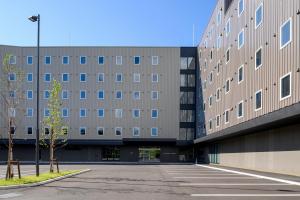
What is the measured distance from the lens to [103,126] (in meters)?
69.6

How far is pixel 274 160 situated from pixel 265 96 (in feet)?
14.7

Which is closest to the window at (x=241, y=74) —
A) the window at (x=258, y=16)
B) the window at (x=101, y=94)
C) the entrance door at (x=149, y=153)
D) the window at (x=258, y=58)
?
the window at (x=258, y=58)

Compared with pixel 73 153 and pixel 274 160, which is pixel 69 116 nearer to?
pixel 73 153

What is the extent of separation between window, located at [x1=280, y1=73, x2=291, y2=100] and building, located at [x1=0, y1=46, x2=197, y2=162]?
42.7 metres

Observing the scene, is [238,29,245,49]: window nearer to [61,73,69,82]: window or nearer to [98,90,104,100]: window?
[98,90,104,100]: window

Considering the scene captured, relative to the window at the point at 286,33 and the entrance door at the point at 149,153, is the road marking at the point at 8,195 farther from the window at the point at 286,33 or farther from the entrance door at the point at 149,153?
the entrance door at the point at 149,153

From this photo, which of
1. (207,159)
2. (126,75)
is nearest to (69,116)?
(126,75)

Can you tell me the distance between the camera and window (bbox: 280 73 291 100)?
84.0 ft

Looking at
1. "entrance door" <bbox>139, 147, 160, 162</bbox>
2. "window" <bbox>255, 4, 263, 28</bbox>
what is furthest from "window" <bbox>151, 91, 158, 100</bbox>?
"window" <bbox>255, 4, 263, 28</bbox>

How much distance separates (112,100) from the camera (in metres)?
69.9

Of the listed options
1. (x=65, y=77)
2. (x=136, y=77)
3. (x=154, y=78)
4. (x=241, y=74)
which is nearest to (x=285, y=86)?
(x=241, y=74)

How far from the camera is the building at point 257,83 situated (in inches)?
1013

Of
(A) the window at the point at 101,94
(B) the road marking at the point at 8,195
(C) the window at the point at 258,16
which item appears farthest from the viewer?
(A) the window at the point at 101,94

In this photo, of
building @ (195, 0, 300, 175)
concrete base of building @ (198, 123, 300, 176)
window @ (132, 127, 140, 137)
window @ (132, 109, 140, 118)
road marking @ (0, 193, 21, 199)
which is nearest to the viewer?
road marking @ (0, 193, 21, 199)
